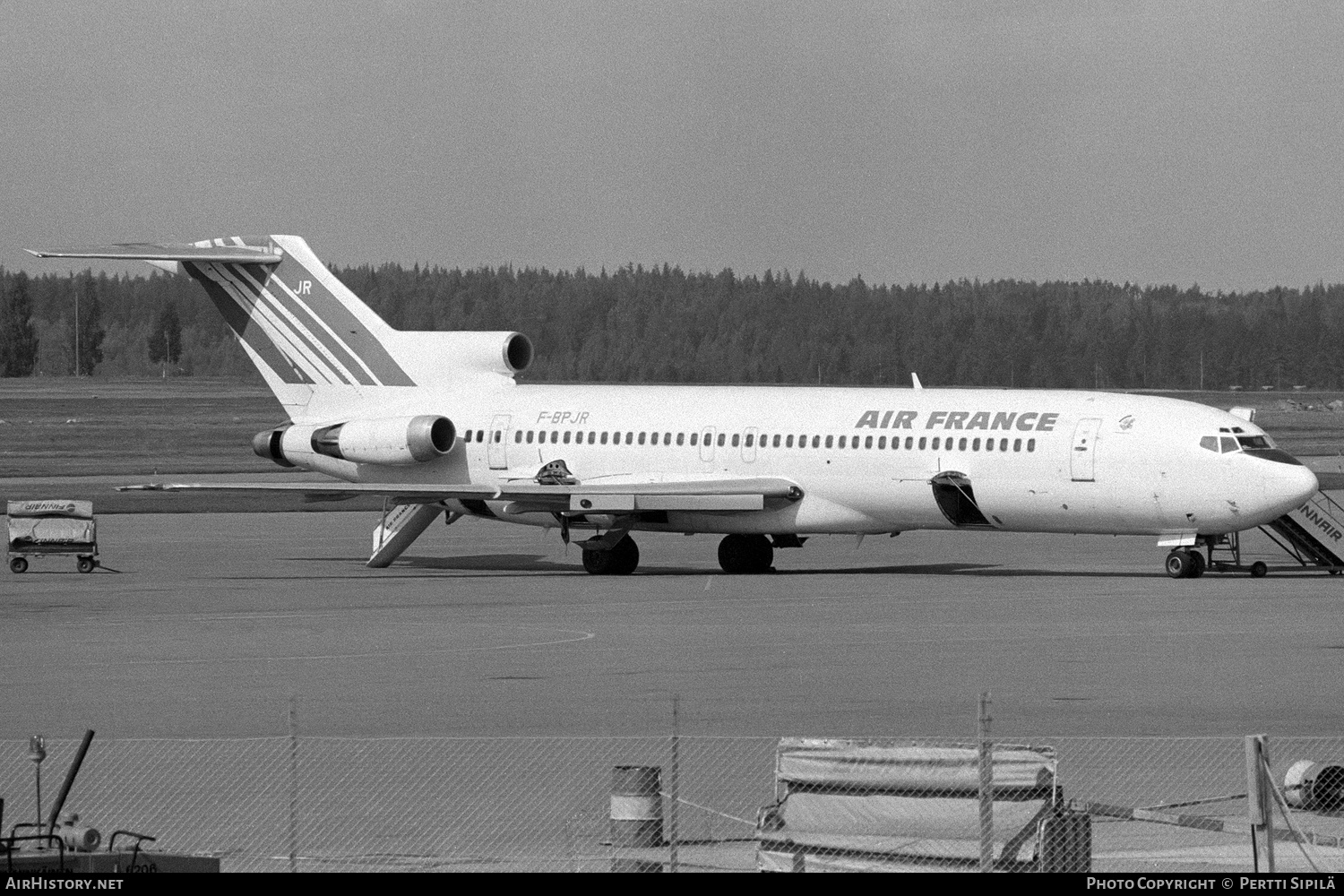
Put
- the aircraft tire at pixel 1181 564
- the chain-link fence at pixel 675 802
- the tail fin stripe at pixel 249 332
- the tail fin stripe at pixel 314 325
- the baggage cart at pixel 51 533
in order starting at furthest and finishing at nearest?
the tail fin stripe at pixel 249 332 < the tail fin stripe at pixel 314 325 < the baggage cart at pixel 51 533 < the aircraft tire at pixel 1181 564 < the chain-link fence at pixel 675 802

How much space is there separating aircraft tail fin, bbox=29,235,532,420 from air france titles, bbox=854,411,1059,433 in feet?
32.9

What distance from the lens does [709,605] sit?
33719 millimetres

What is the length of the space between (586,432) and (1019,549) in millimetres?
11843

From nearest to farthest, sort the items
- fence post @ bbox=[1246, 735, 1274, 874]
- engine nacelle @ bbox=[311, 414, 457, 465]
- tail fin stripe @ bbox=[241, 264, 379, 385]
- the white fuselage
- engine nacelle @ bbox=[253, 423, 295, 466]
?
fence post @ bbox=[1246, 735, 1274, 874] < the white fuselage < engine nacelle @ bbox=[311, 414, 457, 465] < engine nacelle @ bbox=[253, 423, 295, 466] < tail fin stripe @ bbox=[241, 264, 379, 385]

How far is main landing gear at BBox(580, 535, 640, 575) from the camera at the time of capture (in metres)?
41.2

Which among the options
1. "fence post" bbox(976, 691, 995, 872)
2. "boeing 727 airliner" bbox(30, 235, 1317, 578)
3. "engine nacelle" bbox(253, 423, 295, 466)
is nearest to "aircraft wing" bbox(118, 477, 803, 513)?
"boeing 727 airliner" bbox(30, 235, 1317, 578)

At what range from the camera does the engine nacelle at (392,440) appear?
44000mm

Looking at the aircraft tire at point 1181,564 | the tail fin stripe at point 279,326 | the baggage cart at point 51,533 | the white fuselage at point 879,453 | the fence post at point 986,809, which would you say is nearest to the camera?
the fence post at point 986,809

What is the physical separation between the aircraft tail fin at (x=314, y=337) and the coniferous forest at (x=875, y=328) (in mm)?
26956

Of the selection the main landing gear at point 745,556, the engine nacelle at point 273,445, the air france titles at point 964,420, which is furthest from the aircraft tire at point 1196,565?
the engine nacelle at point 273,445

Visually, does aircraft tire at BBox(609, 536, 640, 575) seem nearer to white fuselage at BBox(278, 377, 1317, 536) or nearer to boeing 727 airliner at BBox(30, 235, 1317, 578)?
boeing 727 airliner at BBox(30, 235, 1317, 578)

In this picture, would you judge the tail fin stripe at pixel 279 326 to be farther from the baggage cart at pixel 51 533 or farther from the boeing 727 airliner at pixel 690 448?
the baggage cart at pixel 51 533

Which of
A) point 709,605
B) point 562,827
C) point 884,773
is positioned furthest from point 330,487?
point 884,773

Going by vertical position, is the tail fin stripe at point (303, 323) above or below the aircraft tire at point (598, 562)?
above
